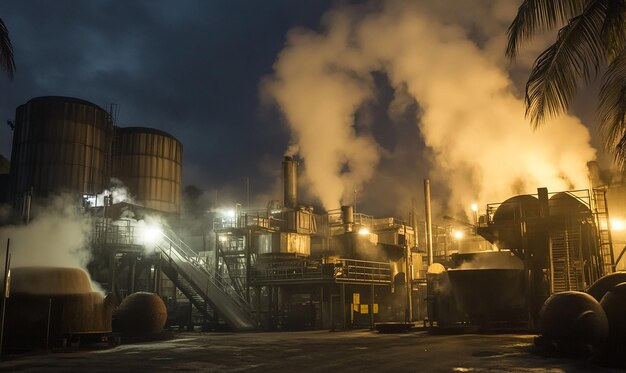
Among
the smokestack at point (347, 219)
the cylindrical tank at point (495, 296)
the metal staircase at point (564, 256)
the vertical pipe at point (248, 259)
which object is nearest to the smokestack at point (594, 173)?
the metal staircase at point (564, 256)

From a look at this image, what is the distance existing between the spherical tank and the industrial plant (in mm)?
111

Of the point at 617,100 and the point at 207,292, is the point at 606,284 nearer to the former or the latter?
the point at 617,100

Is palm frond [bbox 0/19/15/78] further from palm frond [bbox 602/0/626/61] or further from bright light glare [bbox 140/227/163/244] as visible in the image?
bright light glare [bbox 140/227/163/244]

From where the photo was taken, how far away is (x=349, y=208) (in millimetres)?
46375

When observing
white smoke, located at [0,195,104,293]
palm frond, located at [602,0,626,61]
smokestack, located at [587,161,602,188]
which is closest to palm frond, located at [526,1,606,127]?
palm frond, located at [602,0,626,61]

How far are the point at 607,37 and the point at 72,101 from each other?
44.9 meters

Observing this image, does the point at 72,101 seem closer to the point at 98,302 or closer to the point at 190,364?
the point at 98,302

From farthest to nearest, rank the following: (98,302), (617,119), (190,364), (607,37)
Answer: (98,302) < (190,364) < (617,119) < (607,37)

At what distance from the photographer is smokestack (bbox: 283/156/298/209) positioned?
44906mm

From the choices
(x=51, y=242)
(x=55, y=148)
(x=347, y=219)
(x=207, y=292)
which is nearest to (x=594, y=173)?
(x=347, y=219)

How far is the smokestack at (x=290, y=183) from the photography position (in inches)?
1768

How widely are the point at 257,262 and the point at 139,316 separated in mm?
14634

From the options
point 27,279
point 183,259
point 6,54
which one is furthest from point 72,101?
point 6,54

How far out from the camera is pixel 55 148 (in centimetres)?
4434
